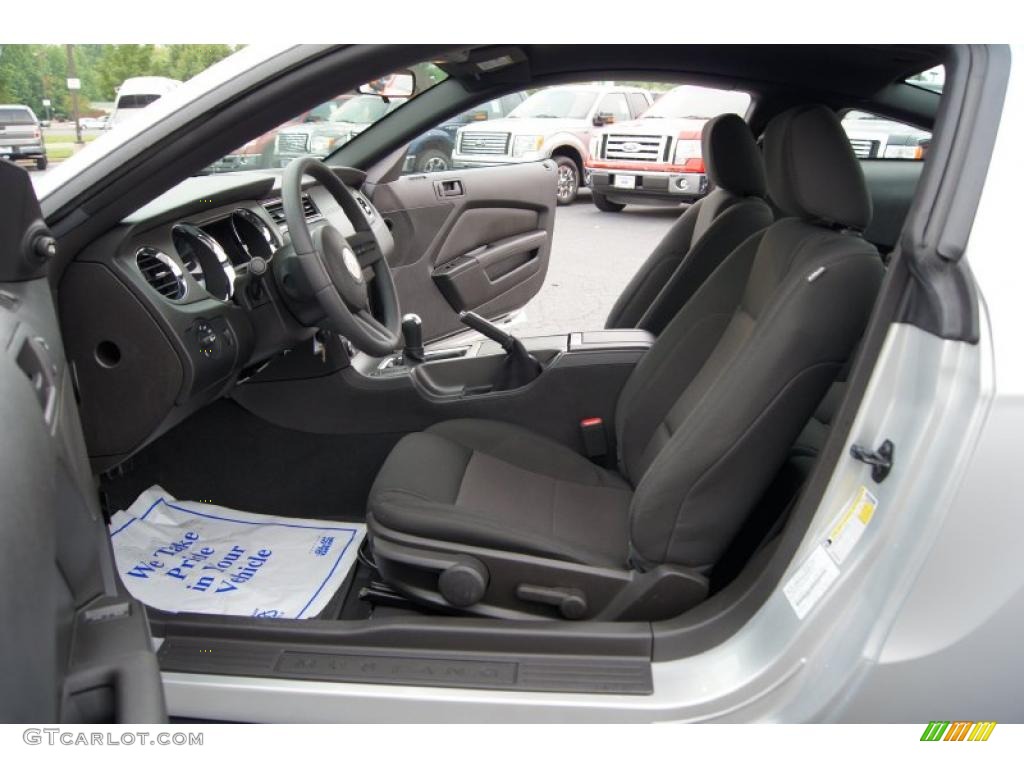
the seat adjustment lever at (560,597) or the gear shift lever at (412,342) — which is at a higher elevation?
the gear shift lever at (412,342)

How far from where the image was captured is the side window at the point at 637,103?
833cm

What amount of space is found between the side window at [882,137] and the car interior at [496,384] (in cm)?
8

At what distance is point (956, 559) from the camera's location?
43.6 inches

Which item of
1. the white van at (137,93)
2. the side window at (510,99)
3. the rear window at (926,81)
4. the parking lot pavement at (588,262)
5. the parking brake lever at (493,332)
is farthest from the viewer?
the parking lot pavement at (588,262)

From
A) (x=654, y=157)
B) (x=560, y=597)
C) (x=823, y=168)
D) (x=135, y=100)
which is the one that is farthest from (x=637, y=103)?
(x=560, y=597)

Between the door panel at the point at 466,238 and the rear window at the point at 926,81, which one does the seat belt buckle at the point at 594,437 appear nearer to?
the rear window at the point at 926,81

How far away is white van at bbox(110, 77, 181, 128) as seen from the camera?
144cm

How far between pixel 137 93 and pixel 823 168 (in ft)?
4.08

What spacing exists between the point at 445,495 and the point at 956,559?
1.00m

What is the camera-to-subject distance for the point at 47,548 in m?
1.01

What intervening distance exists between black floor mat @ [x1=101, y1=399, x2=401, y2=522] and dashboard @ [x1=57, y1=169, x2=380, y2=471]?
0.91 ft

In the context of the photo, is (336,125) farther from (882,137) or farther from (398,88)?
(882,137)

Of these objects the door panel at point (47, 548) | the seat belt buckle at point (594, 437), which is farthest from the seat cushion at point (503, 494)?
the door panel at point (47, 548)
